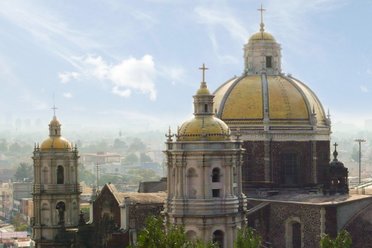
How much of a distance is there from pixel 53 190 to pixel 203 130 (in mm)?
18366

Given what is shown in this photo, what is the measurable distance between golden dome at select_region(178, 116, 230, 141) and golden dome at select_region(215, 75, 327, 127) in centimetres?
1307

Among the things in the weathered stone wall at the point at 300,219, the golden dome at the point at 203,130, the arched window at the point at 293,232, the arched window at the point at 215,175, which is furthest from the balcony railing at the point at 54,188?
the arched window at the point at 215,175

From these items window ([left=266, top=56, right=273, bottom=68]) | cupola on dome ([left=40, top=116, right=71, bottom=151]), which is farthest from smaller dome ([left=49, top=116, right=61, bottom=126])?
window ([left=266, top=56, right=273, bottom=68])

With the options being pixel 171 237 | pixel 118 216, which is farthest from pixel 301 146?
pixel 171 237

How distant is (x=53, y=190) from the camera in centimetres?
4994

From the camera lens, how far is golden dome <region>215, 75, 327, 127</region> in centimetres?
4753

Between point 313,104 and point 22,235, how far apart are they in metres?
44.9

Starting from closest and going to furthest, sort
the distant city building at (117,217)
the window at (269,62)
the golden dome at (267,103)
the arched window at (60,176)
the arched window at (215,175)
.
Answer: the arched window at (215,175) < the distant city building at (117,217) < the golden dome at (267,103) < the arched window at (60,176) < the window at (269,62)

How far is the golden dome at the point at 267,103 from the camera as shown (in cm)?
4753

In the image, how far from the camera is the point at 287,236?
42375mm

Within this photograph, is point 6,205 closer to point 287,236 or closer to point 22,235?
point 22,235

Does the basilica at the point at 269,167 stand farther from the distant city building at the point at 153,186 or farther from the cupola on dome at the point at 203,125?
the distant city building at the point at 153,186

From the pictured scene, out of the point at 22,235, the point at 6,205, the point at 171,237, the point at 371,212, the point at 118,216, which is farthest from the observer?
the point at 6,205

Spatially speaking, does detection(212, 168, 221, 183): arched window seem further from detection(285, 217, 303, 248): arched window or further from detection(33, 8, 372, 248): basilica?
detection(285, 217, 303, 248): arched window
